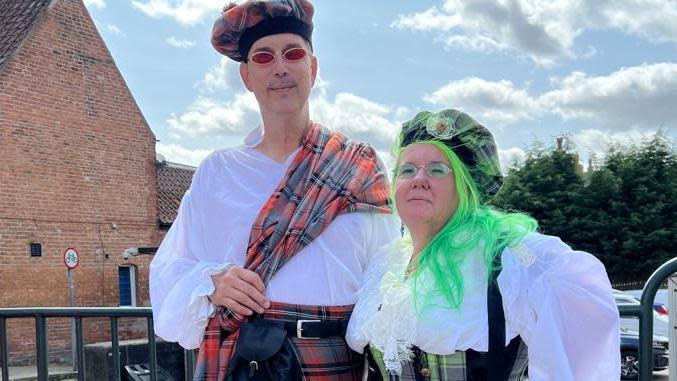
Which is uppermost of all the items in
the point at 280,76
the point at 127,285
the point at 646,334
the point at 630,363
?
the point at 280,76

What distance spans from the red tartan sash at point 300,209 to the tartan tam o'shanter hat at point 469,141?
330 millimetres

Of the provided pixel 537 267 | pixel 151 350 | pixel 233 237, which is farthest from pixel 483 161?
pixel 151 350

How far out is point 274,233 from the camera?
2.04 metres

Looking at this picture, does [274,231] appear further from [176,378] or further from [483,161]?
[176,378]

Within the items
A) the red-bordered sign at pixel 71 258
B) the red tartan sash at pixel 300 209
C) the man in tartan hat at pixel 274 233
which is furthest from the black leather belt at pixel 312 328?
the red-bordered sign at pixel 71 258

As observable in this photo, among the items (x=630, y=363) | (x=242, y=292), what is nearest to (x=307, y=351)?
(x=242, y=292)

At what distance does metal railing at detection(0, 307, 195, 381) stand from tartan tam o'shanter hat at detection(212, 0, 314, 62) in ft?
4.41

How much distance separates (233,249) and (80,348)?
1.74 meters

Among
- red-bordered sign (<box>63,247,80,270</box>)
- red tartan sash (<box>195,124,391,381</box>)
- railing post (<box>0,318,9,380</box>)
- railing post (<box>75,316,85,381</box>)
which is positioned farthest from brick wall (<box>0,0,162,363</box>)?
red tartan sash (<box>195,124,391,381</box>)

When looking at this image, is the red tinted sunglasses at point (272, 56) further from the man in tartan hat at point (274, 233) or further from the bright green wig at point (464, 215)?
the bright green wig at point (464, 215)

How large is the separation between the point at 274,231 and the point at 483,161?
65 centimetres

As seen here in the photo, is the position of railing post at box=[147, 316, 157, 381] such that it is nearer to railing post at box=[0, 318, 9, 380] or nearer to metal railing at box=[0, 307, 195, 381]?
metal railing at box=[0, 307, 195, 381]

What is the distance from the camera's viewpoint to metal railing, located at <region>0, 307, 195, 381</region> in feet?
10.2

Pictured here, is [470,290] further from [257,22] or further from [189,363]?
[189,363]
